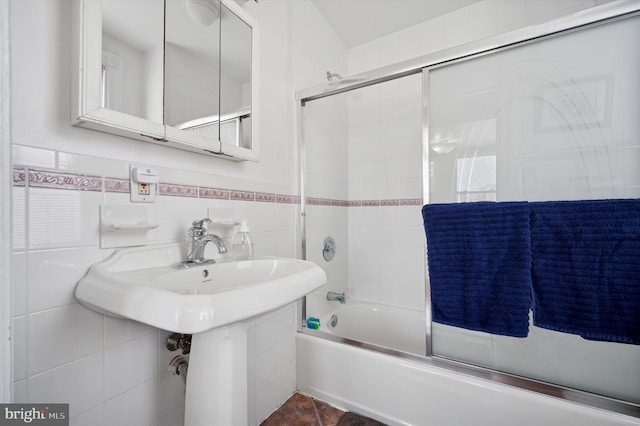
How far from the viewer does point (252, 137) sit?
1.19 metres

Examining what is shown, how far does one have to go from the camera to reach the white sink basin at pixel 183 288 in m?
0.54

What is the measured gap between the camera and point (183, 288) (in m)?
0.84

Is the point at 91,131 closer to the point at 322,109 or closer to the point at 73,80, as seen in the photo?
the point at 73,80

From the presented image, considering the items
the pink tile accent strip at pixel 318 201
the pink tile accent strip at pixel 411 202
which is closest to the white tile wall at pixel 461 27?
the pink tile accent strip at pixel 411 202

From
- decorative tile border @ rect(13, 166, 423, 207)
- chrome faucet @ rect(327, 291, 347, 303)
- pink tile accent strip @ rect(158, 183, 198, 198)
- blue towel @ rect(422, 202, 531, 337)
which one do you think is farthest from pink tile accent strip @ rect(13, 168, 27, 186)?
chrome faucet @ rect(327, 291, 347, 303)

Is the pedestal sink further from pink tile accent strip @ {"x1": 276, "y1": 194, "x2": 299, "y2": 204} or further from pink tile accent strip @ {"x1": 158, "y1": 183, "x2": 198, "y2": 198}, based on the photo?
pink tile accent strip @ {"x1": 276, "y1": 194, "x2": 299, "y2": 204}

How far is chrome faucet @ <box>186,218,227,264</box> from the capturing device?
925mm

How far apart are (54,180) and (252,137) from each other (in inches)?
26.2

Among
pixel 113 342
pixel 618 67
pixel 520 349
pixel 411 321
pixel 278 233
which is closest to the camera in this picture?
pixel 113 342

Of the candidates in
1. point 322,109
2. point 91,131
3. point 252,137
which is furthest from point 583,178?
point 91,131

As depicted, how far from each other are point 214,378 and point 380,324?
1433mm

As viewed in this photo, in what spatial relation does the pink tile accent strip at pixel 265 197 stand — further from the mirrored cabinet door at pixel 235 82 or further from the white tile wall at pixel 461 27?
the white tile wall at pixel 461 27

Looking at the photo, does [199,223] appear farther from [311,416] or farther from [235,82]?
[311,416]

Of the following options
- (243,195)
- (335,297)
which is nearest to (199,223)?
(243,195)
